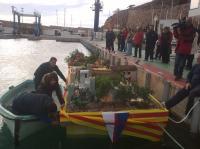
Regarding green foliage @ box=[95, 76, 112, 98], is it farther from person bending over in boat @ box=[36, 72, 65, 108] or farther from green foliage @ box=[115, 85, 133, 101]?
person bending over in boat @ box=[36, 72, 65, 108]

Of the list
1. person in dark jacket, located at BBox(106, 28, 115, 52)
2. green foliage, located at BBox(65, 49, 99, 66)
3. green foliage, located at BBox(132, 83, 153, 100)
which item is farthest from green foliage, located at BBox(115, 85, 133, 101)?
person in dark jacket, located at BBox(106, 28, 115, 52)

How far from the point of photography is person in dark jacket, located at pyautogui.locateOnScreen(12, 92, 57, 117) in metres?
7.44

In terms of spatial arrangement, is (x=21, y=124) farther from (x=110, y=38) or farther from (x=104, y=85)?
(x=110, y=38)

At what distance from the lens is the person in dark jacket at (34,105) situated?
24.4 ft

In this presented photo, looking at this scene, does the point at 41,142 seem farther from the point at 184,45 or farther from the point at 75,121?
the point at 184,45

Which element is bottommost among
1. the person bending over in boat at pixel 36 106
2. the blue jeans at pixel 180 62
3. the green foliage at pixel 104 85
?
the person bending over in boat at pixel 36 106

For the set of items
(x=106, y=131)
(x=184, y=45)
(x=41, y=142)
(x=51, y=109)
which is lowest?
(x=41, y=142)

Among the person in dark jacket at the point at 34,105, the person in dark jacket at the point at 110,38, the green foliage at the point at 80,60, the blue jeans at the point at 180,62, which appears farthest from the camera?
the person in dark jacket at the point at 110,38

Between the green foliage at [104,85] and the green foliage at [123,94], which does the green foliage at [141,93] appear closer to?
the green foliage at [123,94]

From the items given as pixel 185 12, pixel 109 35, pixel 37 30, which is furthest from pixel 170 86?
pixel 37 30

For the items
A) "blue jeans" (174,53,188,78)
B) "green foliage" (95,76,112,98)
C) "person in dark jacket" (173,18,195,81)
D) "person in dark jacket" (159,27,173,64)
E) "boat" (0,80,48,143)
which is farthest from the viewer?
"person in dark jacket" (159,27,173,64)

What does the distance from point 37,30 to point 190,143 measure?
5979 centimetres

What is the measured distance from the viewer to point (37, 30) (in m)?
65.8

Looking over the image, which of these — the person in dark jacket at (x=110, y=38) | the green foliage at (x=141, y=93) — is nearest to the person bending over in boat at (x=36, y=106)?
the green foliage at (x=141, y=93)
